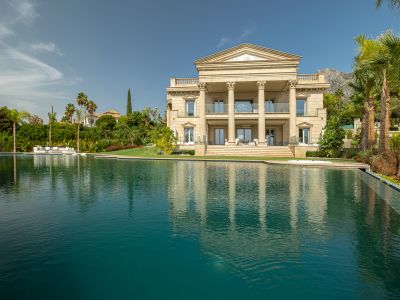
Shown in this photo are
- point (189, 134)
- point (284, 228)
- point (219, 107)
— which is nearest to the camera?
point (284, 228)

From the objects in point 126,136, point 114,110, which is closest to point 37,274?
point 126,136

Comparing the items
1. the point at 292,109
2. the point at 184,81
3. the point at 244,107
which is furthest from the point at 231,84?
the point at 292,109

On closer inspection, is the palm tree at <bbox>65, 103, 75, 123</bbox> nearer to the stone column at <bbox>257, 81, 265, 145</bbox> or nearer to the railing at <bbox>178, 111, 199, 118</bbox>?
the railing at <bbox>178, 111, 199, 118</bbox>

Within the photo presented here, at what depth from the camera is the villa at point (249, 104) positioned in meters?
33.0

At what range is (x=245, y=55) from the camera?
111 ft

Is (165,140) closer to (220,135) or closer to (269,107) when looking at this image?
(220,135)

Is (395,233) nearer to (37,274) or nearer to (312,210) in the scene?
(312,210)

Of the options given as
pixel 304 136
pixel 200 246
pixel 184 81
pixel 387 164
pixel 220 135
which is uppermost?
pixel 184 81

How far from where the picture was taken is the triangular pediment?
33188 millimetres

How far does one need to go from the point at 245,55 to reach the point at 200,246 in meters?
32.6

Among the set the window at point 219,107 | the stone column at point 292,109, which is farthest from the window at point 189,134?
the stone column at point 292,109

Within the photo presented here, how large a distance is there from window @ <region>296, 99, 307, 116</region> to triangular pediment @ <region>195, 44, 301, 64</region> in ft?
21.5

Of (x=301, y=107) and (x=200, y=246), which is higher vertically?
(x=301, y=107)

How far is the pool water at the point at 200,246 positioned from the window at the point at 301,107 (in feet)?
91.7
